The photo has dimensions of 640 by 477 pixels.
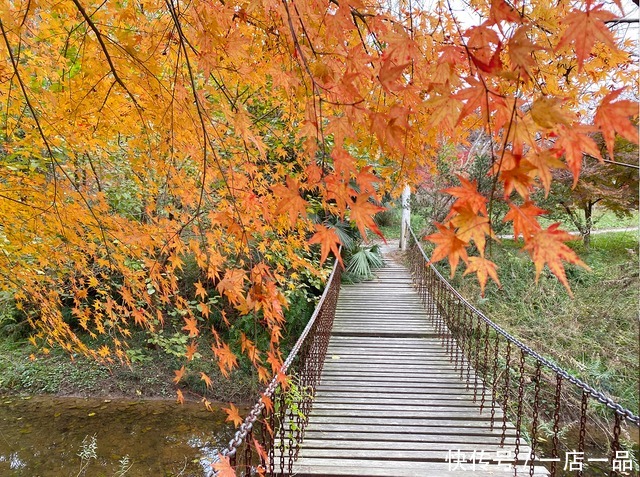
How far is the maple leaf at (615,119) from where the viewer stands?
0.94 meters

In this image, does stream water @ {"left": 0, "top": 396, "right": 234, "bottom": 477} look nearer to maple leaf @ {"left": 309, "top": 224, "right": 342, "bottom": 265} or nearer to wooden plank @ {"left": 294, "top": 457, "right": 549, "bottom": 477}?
wooden plank @ {"left": 294, "top": 457, "right": 549, "bottom": 477}

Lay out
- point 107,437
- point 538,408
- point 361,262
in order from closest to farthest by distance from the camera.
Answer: point 538,408
point 107,437
point 361,262

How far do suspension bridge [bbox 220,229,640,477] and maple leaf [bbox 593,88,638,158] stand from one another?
125 centimetres

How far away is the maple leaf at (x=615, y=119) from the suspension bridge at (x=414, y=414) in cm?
125

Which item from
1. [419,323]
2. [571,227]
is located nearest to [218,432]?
[419,323]

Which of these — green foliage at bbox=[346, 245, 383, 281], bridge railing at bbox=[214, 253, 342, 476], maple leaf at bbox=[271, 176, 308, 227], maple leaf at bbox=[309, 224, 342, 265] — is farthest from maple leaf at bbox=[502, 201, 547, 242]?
green foliage at bbox=[346, 245, 383, 281]

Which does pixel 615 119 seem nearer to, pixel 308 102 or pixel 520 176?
pixel 520 176

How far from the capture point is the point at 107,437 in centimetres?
588

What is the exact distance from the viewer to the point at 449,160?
30.9ft

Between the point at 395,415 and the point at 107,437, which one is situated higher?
the point at 395,415

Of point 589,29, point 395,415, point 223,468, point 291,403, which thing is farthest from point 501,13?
point 395,415

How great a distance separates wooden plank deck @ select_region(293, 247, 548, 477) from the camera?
3100 mm

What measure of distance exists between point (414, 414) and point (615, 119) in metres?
3.46

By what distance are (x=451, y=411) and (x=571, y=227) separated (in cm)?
730
